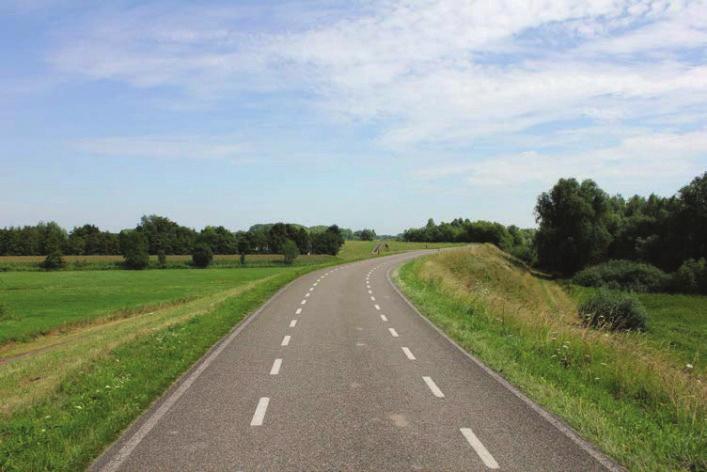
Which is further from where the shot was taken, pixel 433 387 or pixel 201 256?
pixel 201 256

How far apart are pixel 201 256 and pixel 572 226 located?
68285 mm

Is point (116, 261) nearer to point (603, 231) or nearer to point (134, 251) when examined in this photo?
point (134, 251)

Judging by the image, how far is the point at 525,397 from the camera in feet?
26.1

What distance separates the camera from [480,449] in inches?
229

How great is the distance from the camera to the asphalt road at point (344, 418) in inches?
217

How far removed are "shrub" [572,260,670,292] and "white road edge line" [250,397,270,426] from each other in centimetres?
5543

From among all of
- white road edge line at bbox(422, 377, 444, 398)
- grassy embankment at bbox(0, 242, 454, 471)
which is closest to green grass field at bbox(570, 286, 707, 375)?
white road edge line at bbox(422, 377, 444, 398)

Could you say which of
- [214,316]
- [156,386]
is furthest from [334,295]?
[156,386]

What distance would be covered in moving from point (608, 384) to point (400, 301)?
12.9m

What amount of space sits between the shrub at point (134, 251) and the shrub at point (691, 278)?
88.2 meters

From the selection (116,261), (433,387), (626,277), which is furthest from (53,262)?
(433,387)

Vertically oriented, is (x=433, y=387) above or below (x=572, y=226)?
below

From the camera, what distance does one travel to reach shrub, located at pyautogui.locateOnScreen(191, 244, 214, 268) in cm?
9506

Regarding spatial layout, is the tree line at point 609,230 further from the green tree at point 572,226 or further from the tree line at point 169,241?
the tree line at point 169,241
